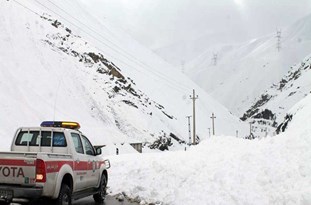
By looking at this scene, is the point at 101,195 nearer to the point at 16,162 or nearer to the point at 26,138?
the point at 26,138

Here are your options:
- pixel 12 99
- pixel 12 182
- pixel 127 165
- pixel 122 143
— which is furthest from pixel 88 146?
pixel 122 143

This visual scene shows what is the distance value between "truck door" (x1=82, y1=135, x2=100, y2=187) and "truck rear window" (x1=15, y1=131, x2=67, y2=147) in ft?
3.20

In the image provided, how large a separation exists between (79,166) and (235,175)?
473 centimetres

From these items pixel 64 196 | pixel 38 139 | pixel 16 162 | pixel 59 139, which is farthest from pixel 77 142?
pixel 16 162

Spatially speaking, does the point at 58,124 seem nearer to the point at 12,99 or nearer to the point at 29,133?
the point at 29,133

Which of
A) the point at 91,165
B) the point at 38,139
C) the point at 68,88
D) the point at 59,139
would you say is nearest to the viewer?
the point at 59,139

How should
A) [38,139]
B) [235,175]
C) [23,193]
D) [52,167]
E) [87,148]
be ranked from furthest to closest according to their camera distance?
[235,175]
[87,148]
[38,139]
[52,167]
[23,193]

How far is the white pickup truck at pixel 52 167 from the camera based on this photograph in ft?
26.1

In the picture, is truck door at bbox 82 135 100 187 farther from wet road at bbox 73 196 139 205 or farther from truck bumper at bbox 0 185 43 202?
truck bumper at bbox 0 185 43 202

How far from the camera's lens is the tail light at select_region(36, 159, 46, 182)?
7922 millimetres

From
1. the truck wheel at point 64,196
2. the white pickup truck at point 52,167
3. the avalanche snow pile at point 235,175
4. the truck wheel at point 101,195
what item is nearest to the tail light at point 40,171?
the white pickup truck at point 52,167

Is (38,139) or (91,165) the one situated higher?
(38,139)

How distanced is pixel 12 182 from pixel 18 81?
4505 cm

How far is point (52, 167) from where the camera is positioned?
8242mm
